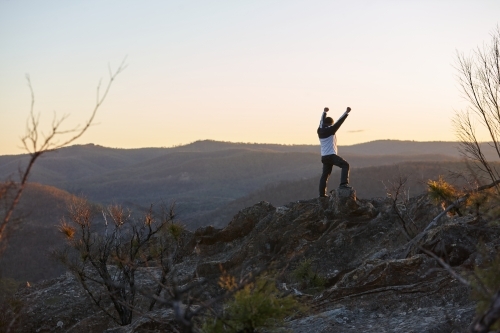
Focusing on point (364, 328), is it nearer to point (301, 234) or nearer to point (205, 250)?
point (301, 234)

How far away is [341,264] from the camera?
36.9ft

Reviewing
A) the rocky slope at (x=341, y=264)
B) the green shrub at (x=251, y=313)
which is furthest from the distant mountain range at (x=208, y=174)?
the green shrub at (x=251, y=313)

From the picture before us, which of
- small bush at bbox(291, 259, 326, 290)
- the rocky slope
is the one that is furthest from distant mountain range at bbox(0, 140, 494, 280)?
small bush at bbox(291, 259, 326, 290)

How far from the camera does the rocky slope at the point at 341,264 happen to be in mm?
6562

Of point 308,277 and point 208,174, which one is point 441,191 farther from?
point 208,174

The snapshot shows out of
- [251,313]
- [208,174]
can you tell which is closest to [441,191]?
[251,313]

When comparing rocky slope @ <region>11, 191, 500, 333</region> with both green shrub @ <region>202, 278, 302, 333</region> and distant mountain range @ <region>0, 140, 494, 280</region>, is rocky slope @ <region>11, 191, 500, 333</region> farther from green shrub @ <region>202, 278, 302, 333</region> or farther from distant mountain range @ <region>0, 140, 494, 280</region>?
distant mountain range @ <region>0, 140, 494, 280</region>

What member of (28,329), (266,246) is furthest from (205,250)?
(28,329)

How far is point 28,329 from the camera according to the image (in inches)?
499

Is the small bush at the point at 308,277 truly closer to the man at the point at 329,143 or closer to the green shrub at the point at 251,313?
the man at the point at 329,143

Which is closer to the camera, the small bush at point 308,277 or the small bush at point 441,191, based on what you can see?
the small bush at point 308,277

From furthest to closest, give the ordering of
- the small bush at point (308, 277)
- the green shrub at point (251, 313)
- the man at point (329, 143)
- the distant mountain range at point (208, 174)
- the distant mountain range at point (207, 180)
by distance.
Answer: the distant mountain range at point (208, 174)
the distant mountain range at point (207, 180)
the man at point (329, 143)
the small bush at point (308, 277)
the green shrub at point (251, 313)

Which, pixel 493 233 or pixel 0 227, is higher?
pixel 0 227

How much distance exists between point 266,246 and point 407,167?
2485 inches
